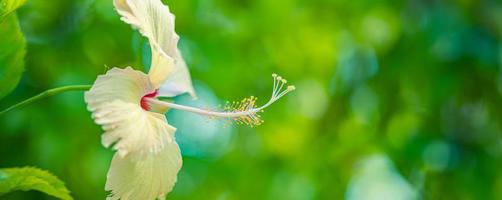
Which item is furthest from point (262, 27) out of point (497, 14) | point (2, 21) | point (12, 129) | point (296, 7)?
point (2, 21)

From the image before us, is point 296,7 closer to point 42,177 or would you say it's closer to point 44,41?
point 44,41

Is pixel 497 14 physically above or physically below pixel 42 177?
above

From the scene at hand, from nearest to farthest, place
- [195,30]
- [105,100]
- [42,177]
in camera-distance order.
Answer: [105,100] < [42,177] < [195,30]

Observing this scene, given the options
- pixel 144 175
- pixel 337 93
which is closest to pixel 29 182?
pixel 144 175

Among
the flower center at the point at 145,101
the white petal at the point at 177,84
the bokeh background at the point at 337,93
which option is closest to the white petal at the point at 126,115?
the flower center at the point at 145,101

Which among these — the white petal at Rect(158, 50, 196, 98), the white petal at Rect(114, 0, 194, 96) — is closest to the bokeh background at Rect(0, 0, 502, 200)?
the white petal at Rect(158, 50, 196, 98)

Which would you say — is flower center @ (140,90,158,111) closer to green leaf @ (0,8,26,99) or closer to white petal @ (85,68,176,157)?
white petal @ (85,68,176,157)
